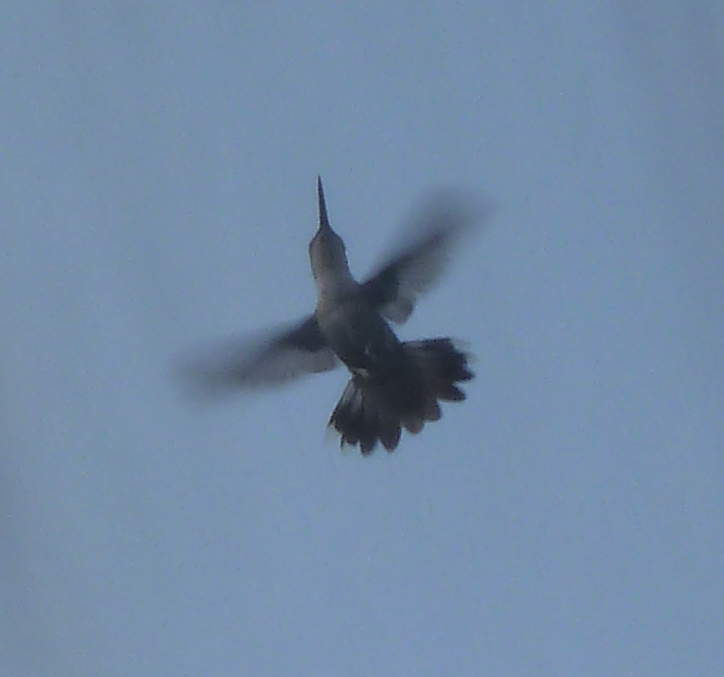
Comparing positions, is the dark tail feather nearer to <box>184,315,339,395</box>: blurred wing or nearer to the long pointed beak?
<box>184,315,339,395</box>: blurred wing

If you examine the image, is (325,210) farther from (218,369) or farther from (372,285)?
(218,369)

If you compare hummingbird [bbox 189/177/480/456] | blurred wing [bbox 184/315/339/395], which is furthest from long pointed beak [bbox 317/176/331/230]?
blurred wing [bbox 184/315/339/395]

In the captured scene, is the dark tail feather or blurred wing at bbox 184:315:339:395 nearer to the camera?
blurred wing at bbox 184:315:339:395

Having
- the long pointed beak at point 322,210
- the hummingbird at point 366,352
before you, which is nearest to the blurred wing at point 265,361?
the hummingbird at point 366,352

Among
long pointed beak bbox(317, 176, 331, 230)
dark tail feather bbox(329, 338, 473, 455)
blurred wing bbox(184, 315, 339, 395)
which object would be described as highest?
long pointed beak bbox(317, 176, 331, 230)

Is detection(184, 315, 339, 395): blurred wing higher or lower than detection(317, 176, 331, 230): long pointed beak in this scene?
lower

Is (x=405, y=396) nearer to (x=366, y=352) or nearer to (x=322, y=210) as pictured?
(x=366, y=352)

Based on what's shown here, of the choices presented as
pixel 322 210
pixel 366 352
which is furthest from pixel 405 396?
pixel 322 210
